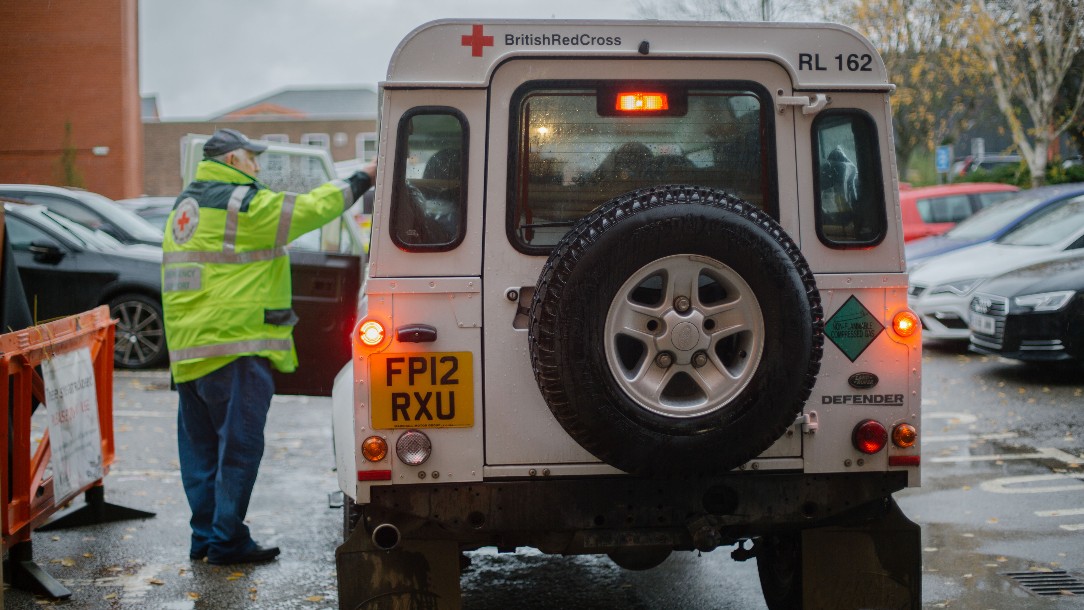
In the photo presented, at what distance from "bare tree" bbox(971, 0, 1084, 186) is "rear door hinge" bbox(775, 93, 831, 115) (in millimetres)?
18456

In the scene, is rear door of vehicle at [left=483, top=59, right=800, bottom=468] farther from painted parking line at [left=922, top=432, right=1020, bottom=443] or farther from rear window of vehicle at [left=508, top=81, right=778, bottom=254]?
painted parking line at [left=922, top=432, right=1020, bottom=443]

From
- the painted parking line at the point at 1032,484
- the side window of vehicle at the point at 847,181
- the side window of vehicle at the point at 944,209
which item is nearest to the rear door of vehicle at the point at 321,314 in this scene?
the side window of vehicle at the point at 847,181

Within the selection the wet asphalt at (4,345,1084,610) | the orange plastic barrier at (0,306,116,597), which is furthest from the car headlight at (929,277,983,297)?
the orange plastic barrier at (0,306,116,597)

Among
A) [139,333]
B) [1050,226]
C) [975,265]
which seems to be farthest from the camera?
[1050,226]

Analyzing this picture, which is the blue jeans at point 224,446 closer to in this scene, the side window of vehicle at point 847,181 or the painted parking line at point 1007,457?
the side window of vehicle at point 847,181

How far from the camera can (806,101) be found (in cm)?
426

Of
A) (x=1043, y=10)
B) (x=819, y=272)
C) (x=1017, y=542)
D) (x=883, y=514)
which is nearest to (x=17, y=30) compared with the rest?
(x=819, y=272)

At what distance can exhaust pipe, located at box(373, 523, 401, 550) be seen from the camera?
4137mm

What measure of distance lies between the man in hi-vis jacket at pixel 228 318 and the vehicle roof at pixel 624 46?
62.7 inches

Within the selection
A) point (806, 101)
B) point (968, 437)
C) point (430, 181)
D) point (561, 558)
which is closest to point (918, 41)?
point (968, 437)

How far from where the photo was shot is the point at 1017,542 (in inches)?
246

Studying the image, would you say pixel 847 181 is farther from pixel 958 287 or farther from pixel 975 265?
pixel 975 265

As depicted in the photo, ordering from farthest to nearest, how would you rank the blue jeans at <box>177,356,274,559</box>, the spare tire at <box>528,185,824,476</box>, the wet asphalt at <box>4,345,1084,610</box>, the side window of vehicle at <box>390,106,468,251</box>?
1. the blue jeans at <box>177,356,274,559</box>
2. the wet asphalt at <box>4,345,1084,610</box>
3. the side window of vehicle at <box>390,106,468,251</box>
4. the spare tire at <box>528,185,824,476</box>

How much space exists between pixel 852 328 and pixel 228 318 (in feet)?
10.2
